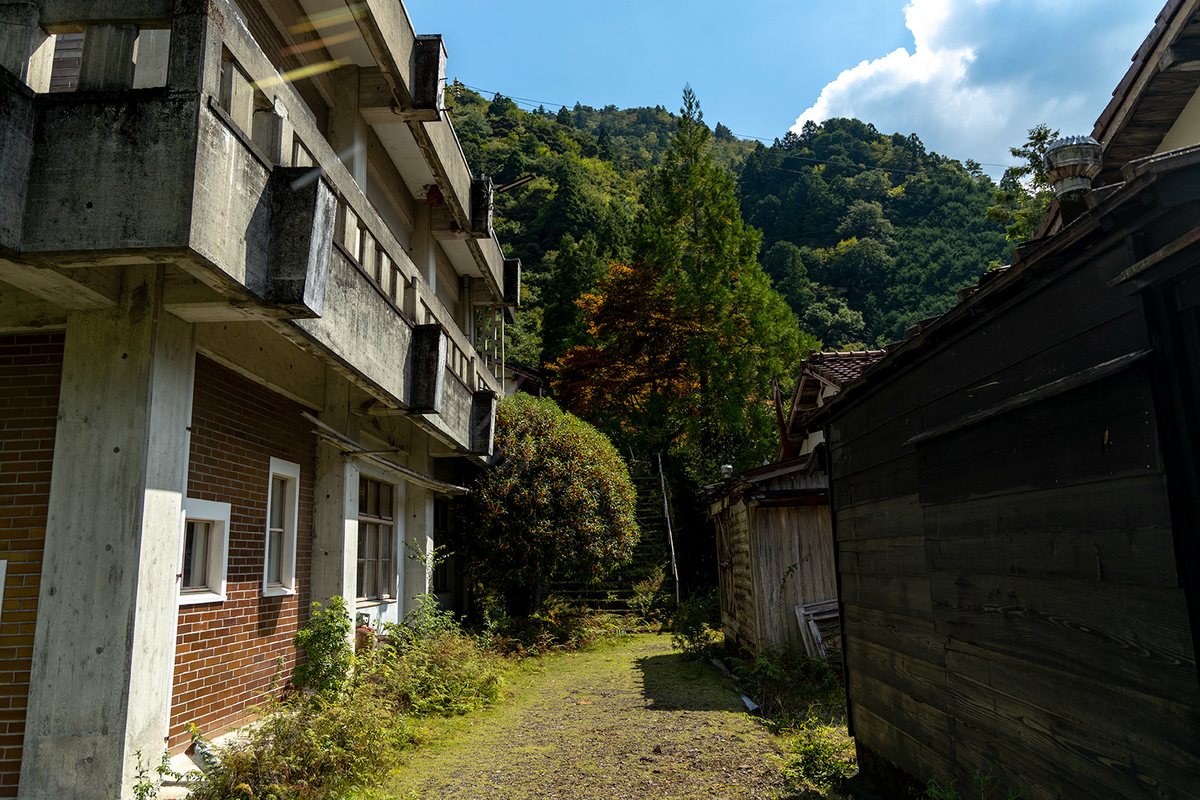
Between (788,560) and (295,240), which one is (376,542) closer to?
(788,560)

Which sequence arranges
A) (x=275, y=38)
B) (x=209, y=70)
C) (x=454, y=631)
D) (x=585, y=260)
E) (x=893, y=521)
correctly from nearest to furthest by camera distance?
(x=209, y=70) → (x=893, y=521) → (x=275, y=38) → (x=454, y=631) → (x=585, y=260)

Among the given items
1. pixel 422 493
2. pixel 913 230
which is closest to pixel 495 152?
pixel 913 230

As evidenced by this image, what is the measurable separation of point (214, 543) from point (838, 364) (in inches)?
450

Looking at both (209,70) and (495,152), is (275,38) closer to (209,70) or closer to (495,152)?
(209,70)

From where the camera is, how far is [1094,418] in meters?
3.12

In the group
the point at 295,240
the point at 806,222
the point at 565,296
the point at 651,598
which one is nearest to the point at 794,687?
the point at 295,240

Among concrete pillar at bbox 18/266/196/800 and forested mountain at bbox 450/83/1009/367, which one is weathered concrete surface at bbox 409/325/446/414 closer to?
concrete pillar at bbox 18/266/196/800

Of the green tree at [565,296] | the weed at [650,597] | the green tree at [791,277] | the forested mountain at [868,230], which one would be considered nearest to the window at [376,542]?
the weed at [650,597]

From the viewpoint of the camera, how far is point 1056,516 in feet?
11.0

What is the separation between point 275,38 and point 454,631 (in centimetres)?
850

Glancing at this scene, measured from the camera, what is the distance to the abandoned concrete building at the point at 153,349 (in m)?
4.28

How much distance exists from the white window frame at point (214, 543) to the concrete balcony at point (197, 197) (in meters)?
1.57

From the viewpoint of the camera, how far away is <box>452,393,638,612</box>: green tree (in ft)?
47.5

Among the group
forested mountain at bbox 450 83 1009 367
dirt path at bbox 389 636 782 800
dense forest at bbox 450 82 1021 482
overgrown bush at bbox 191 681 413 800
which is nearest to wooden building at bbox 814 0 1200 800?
dirt path at bbox 389 636 782 800
